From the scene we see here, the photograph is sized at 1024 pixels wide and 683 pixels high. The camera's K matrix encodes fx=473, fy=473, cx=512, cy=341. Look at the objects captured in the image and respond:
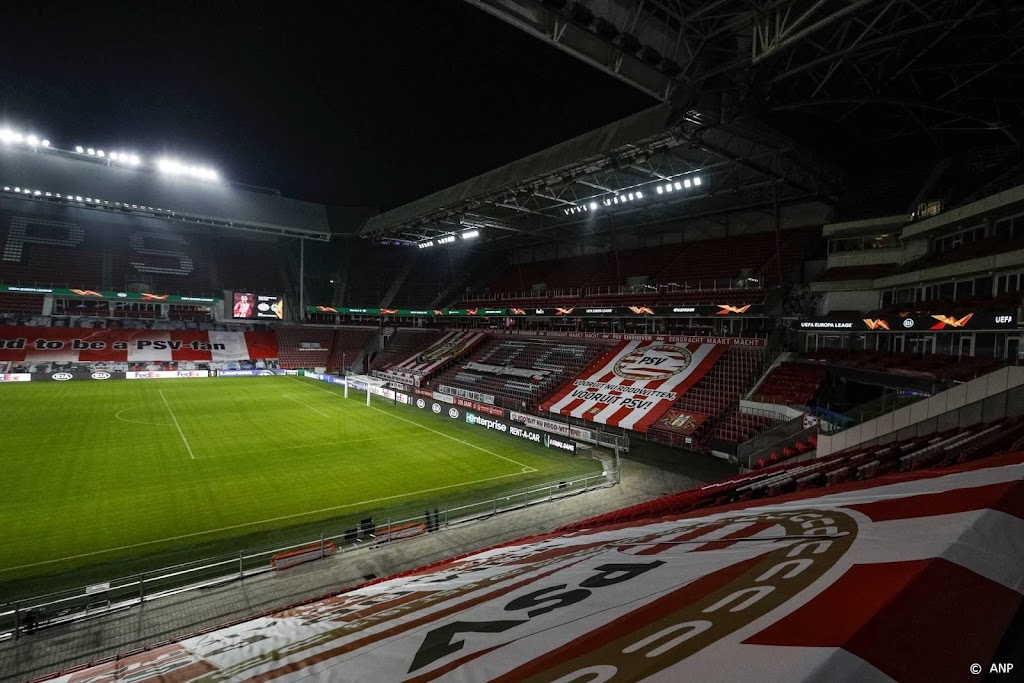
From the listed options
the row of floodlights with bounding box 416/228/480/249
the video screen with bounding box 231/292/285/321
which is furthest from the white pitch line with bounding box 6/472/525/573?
the video screen with bounding box 231/292/285/321

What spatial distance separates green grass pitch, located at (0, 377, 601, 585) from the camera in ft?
39.2

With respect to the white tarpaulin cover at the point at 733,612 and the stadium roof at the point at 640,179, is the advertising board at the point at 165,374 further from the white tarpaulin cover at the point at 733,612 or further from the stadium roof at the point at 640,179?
the white tarpaulin cover at the point at 733,612

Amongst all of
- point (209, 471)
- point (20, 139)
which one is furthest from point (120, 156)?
point (209, 471)

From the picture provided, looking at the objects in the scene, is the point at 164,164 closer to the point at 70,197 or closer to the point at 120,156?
the point at 120,156

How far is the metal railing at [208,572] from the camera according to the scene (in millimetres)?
8508

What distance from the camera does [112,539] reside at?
11758 millimetres

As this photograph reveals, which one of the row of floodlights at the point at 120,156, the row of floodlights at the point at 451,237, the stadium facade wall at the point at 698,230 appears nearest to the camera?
the stadium facade wall at the point at 698,230

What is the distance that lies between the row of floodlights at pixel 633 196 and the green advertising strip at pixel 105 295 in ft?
124

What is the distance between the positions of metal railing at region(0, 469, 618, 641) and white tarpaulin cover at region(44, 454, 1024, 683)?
16.9 feet

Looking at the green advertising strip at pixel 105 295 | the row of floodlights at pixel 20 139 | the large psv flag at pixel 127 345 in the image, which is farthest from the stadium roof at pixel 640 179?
the row of floodlights at pixel 20 139

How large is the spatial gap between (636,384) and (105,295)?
46.8 metres

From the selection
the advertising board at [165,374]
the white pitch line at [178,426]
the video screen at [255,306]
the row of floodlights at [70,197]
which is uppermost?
the row of floodlights at [70,197]

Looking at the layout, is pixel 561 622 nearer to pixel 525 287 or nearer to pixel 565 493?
pixel 565 493

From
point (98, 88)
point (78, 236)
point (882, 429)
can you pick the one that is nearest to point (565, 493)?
point (882, 429)
